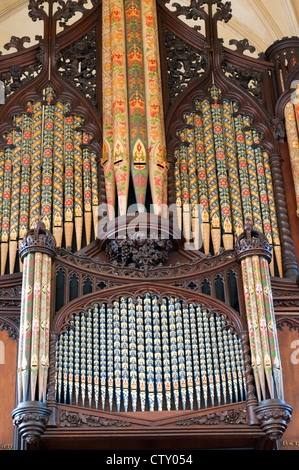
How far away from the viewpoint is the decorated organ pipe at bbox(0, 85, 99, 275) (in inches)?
551

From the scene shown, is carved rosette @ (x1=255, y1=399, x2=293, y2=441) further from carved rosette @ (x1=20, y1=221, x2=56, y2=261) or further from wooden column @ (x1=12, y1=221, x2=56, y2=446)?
carved rosette @ (x1=20, y1=221, x2=56, y2=261)

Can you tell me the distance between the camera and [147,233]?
1362 cm

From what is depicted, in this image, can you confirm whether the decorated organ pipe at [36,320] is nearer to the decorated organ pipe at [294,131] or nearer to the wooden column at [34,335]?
the wooden column at [34,335]

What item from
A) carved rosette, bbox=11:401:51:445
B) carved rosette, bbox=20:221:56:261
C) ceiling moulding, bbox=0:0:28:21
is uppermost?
ceiling moulding, bbox=0:0:28:21

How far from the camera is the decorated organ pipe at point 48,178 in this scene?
14000 millimetres

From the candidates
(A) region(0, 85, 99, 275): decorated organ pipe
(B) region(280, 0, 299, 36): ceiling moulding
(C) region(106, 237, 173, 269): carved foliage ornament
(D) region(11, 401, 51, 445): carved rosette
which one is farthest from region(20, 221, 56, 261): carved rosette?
(B) region(280, 0, 299, 36): ceiling moulding

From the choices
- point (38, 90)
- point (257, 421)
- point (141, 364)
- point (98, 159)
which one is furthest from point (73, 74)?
point (257, 421)

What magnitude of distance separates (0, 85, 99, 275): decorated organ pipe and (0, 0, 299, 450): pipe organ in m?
0.03

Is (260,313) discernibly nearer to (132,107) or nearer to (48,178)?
(48,178)

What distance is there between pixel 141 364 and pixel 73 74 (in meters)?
5.38

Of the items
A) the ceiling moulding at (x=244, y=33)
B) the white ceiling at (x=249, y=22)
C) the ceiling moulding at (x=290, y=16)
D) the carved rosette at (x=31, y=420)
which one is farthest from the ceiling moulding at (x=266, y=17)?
the carved rosette at (x=31, y=420)

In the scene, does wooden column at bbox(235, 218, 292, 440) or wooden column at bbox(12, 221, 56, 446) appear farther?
wooden column at bbox(235, 218, 292, 440)

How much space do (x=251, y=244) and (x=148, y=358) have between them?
196 centimetres

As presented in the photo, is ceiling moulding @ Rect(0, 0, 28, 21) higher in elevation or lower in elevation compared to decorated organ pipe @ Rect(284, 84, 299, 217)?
higher
